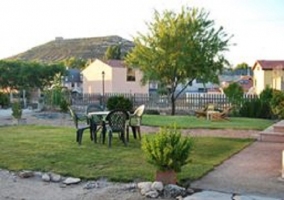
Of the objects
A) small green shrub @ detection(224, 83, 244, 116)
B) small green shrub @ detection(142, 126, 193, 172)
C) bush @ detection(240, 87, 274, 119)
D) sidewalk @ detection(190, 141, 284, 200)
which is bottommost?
sidewalk @ detection(190, 141, 284, 200)

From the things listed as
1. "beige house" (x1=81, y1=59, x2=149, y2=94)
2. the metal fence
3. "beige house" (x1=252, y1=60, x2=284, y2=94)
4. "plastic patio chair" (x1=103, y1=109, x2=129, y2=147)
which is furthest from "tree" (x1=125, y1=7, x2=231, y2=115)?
"beige house" (x1=81, y1=59, x2=149, y2=94)

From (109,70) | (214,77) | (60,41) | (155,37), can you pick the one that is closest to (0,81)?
(109,70)

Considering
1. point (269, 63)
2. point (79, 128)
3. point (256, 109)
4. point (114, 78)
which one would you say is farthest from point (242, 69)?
point (79, 128)

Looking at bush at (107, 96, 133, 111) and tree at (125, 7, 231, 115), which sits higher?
tree at (125, 7, 231, 115)

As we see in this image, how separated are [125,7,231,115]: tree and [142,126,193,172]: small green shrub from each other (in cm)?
1863

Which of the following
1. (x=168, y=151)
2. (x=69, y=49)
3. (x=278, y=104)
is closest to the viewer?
(x=168, y=151)

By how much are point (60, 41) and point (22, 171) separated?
309 feet

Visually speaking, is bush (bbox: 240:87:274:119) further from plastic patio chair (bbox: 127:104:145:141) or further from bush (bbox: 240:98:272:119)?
plastic patio chair (bbox: 127:104:145:141)

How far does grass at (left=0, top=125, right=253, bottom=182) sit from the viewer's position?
6.59 m

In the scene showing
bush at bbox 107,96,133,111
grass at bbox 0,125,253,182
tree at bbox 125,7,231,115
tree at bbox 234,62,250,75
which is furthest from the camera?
tree at bbox 234,62,250,75

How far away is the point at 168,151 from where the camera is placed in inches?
223

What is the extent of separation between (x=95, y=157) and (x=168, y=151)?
2.48 metres

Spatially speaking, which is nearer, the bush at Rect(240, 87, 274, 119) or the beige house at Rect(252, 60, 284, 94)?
the bush at Rect(240, 87, 274, 119)

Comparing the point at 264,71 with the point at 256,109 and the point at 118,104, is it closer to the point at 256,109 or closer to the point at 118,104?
the point at 256,109
